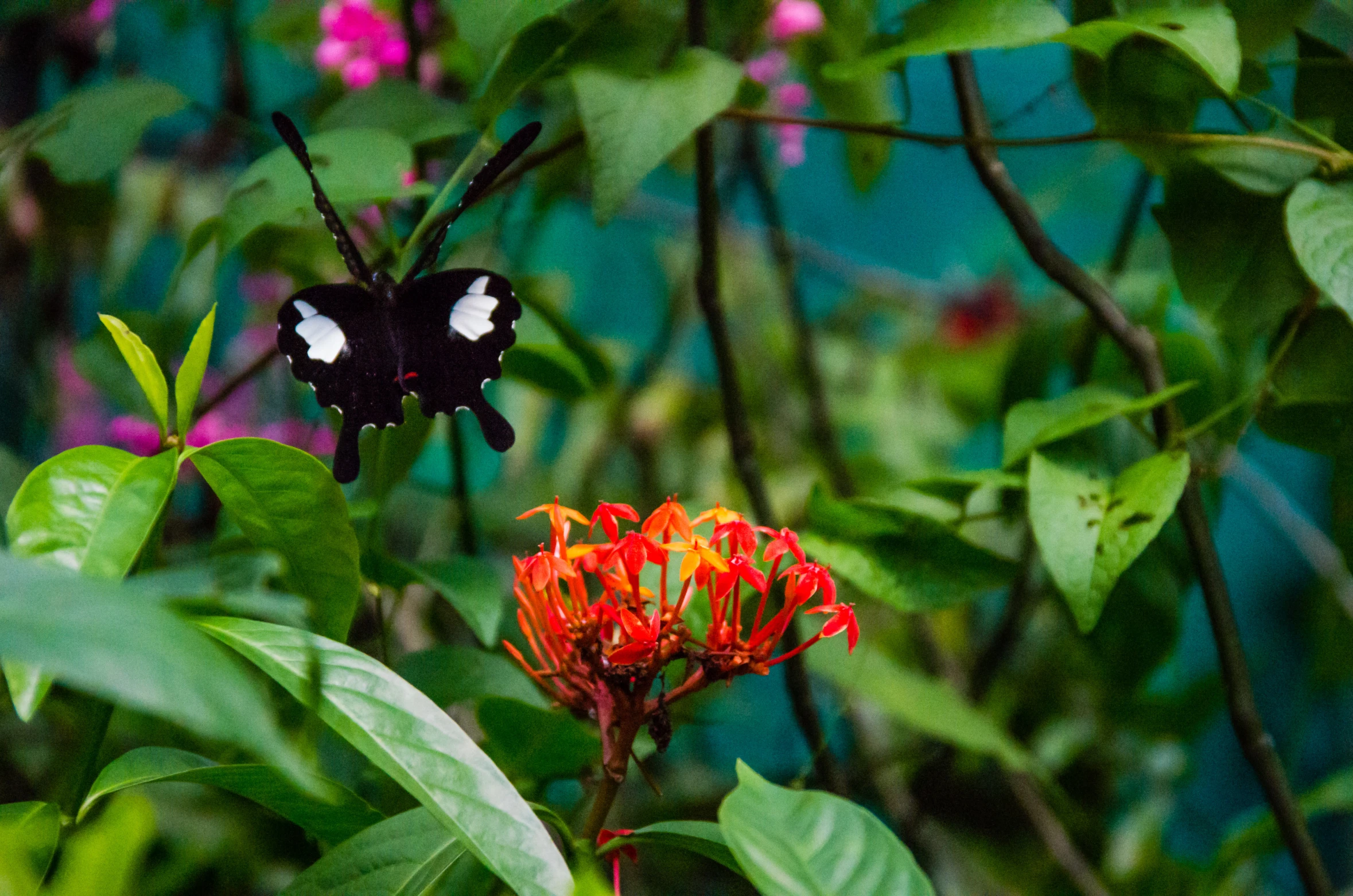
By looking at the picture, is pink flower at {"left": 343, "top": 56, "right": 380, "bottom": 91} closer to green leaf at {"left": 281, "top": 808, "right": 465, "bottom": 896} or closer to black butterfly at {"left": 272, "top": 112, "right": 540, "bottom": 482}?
black butterfly at {"left": 272, "top": 112, "right": 540, "bottom": 482}

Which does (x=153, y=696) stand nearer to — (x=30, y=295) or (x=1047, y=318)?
(x=1047, y=318)

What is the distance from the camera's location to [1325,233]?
0.45 m

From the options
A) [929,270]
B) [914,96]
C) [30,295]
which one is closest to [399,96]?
[30,295]

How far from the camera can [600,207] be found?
0.45 m

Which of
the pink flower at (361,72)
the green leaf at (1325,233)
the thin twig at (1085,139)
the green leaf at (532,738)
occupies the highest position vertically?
→ the thin twig at (1085,139)

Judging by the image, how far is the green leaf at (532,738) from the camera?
455 mm

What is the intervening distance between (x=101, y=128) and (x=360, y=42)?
26 centimetres

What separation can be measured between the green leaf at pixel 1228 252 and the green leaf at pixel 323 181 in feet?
1.35

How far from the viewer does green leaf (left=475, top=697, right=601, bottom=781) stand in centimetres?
45

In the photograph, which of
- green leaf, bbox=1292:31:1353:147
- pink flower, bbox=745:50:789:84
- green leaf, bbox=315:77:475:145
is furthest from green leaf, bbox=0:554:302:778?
pink flower, bbox=745:50:789:84

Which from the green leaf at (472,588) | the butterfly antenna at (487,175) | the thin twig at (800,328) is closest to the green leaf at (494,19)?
the butterfly antenna at (487,175)

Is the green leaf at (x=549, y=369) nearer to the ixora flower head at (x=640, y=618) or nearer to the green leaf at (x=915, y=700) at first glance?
the ixora flower head at (x=640, y=618)

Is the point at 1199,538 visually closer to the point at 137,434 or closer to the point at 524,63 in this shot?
the point at 524,63

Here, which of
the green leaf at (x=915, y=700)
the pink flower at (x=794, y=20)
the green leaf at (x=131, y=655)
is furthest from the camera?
the pink flower at (x=794, y=20)
